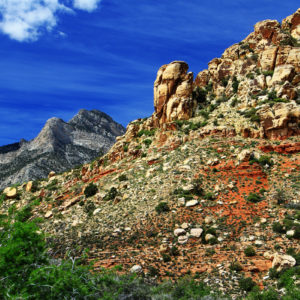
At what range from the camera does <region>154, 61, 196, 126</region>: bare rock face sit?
52.4 metres

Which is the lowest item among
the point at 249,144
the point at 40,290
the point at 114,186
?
the point at 40,290

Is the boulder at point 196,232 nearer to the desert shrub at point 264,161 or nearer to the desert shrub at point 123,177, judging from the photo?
the desert shrub at point 264,161

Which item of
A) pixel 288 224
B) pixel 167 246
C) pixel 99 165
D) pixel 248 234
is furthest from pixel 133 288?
pixel 99 165

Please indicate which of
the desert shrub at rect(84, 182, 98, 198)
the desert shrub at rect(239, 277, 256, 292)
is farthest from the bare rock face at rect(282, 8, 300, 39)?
the desert shrub at rect(239, 277, 256, 292)

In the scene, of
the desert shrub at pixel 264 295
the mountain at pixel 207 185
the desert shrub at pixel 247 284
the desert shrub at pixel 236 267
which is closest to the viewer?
the desert shrub at pixel 264 295

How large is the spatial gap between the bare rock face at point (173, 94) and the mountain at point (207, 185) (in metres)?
0.19

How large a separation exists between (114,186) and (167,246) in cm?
1734

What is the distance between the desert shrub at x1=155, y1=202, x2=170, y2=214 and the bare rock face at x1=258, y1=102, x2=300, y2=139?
18608 mm

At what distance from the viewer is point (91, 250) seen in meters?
29.3

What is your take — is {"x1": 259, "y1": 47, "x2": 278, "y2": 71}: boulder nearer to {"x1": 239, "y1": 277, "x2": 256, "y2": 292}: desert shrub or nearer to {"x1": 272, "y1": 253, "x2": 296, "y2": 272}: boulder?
{"x1": 272, "y1": 253, "x2": 296, "y2": 272}: boulder

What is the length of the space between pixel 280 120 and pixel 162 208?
2083 centimetres

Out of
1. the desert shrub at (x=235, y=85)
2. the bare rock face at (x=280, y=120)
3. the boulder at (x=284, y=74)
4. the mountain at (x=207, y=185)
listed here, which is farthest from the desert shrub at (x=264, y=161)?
the desert shrub at (x=235, y=85)

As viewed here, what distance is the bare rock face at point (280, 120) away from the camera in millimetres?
39719

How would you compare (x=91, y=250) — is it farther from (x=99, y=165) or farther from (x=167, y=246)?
(x=99, y=165)
